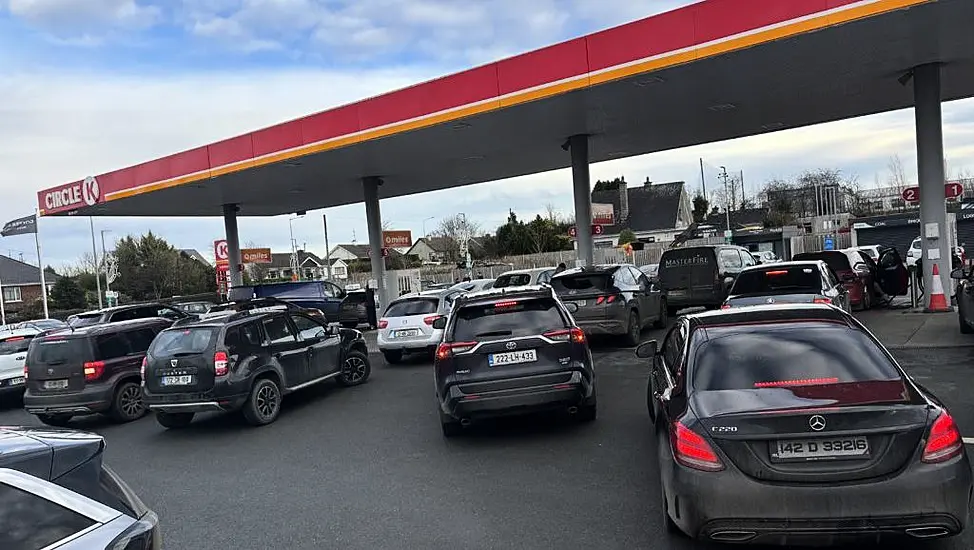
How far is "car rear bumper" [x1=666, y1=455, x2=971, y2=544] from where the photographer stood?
12.7 ft

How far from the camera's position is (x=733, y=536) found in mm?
4082

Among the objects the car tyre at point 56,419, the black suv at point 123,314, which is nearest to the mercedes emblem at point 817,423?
the car tyre at point 56,419

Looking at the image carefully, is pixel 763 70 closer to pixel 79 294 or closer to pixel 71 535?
pixel 71 535

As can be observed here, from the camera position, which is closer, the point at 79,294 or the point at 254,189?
the point at 254,189

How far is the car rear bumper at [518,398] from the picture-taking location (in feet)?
24.5

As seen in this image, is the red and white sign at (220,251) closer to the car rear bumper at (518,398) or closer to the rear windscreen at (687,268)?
the rear windscreen at (687,268)

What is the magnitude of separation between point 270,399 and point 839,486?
26.8ft

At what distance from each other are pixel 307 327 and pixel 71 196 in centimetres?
1562

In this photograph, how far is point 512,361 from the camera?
7.55 m

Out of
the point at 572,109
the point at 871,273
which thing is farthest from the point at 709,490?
the point at 871,273

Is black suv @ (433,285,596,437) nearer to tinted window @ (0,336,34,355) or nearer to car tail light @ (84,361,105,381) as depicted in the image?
car tail light @ (84,361,105,381)

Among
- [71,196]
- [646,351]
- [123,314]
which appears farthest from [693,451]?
[71,196]

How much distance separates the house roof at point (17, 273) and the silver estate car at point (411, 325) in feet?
207

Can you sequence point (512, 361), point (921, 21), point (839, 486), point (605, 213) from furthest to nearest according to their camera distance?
point (605, 213) → point (921, 21) → point (512, 361) → point (839, 486)
